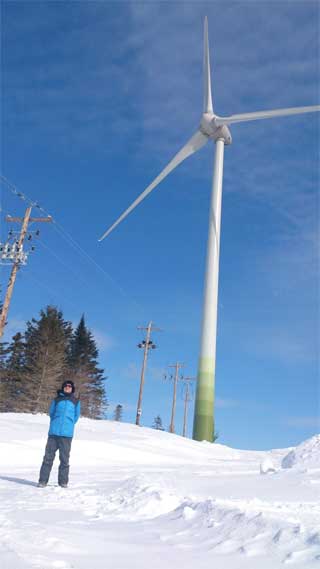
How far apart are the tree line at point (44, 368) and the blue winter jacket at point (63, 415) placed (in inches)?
1472

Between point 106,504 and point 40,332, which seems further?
point 40,332

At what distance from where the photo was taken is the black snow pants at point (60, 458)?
782cm

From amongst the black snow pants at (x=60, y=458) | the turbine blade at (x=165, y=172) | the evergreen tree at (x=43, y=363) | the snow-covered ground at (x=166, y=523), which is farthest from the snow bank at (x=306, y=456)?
the evergreen tree at (x=43, y=363)

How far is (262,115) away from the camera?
28391 millimetres

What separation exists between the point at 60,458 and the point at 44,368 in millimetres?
39153

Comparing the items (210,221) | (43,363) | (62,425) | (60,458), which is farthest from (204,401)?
(43,363)

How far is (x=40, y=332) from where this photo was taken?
48.4 m

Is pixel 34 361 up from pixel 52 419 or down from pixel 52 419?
up

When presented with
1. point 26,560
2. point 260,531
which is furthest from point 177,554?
point 26,560

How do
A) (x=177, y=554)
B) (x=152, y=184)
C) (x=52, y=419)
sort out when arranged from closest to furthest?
(x=177, y=554) < (x=52, y=419) < (x=152, y=184)

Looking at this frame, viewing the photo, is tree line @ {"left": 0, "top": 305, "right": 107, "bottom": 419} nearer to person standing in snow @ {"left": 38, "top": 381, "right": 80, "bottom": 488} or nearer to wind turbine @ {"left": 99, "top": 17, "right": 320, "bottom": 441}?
wind turbine @ {"left": 99, "top": 17, "right": 320, "bottom": 441}

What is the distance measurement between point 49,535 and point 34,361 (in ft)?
147

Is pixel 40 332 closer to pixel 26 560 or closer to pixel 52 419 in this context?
pixel 52 419

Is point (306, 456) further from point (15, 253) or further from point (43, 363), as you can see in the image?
point (43, 363)
